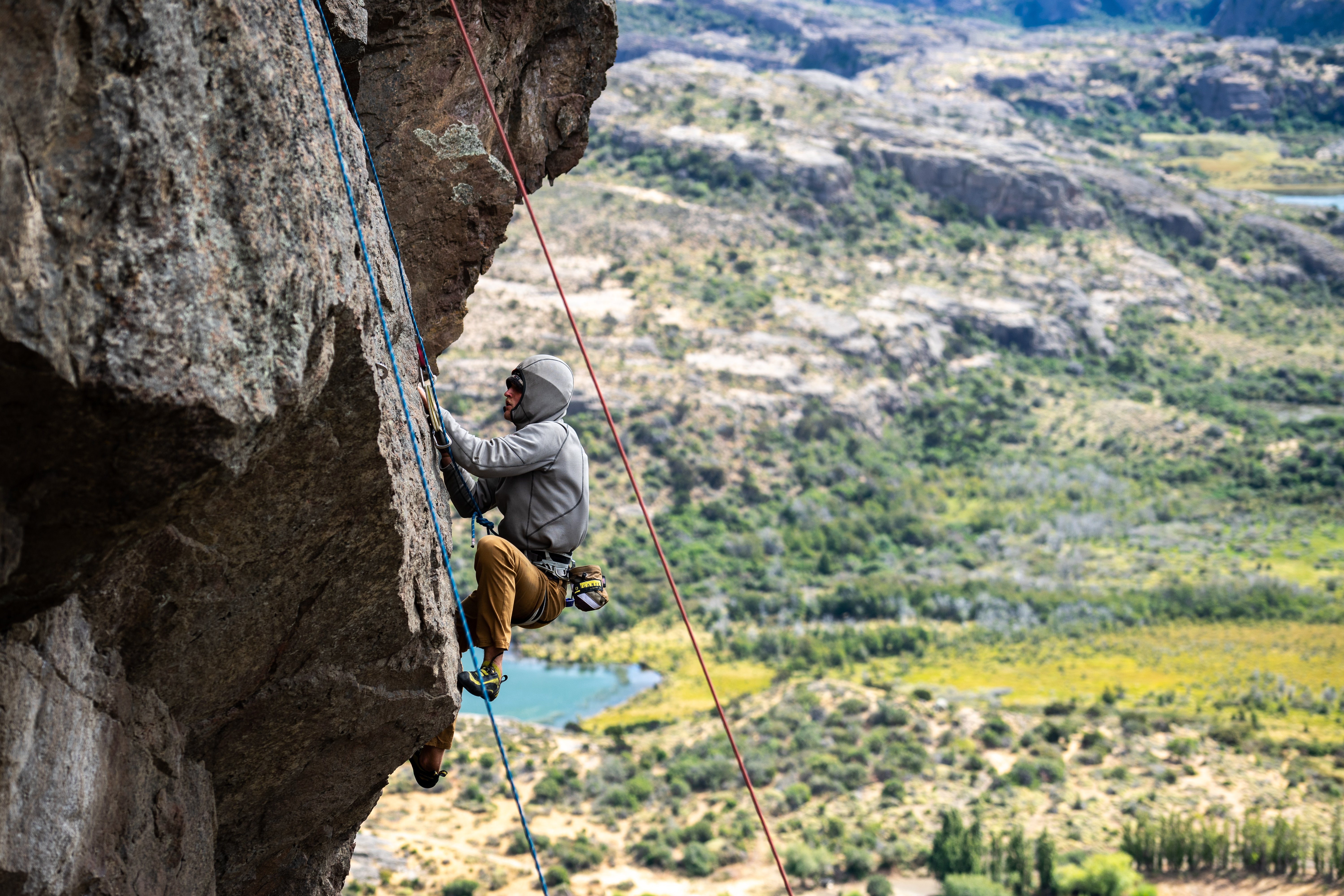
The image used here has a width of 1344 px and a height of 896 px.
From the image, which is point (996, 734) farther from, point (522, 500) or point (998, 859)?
point (522, 500)

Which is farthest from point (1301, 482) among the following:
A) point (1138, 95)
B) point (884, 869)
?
point (1138, 95)

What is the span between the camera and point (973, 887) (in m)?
33.8

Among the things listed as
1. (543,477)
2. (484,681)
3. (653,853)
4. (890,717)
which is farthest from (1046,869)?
(543,477)

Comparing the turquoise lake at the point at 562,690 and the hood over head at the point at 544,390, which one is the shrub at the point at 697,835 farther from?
the hood over head at the point at 544,390

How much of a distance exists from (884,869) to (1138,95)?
13965cm

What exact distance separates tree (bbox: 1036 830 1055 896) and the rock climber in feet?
106

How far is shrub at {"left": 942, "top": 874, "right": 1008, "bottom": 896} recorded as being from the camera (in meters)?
33.6

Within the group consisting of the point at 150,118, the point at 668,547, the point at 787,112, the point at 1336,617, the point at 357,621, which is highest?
the point at 150,118

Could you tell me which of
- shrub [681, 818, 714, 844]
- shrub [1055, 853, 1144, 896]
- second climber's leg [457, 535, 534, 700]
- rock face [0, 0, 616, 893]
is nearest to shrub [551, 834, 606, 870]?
shrub [681, 818, 714, 844]

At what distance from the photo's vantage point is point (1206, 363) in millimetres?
89750

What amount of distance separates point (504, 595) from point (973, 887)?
30862 mm

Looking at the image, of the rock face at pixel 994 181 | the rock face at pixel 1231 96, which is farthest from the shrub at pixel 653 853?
the rock face at pixel 1231 96

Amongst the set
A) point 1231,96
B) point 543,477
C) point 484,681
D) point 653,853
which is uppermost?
point 543,477

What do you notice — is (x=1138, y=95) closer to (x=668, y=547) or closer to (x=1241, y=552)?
(x=1241, y=552)
